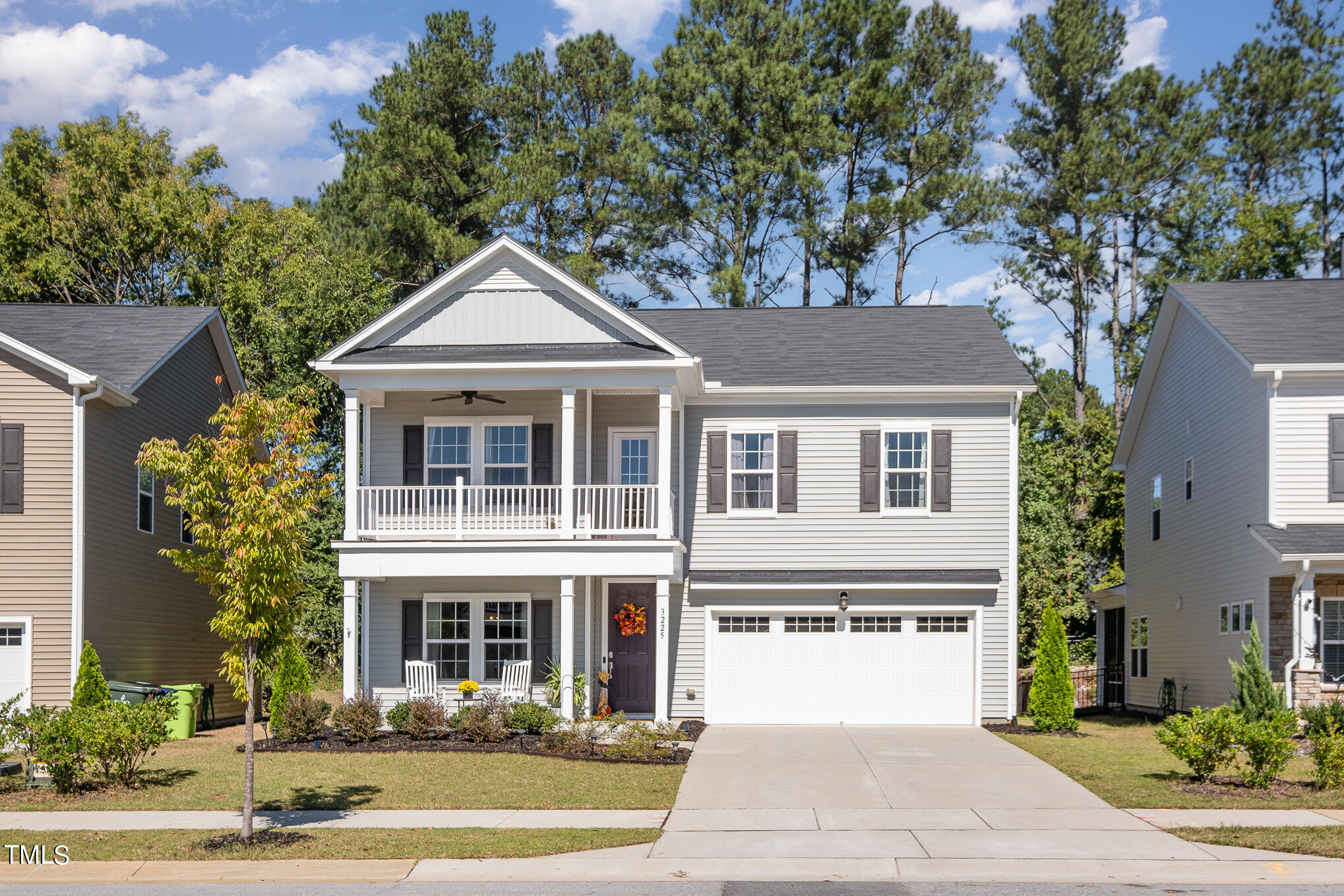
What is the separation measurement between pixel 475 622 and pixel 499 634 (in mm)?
456

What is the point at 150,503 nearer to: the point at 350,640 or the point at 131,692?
the point at 131,692

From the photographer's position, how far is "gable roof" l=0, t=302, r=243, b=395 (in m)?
21.2

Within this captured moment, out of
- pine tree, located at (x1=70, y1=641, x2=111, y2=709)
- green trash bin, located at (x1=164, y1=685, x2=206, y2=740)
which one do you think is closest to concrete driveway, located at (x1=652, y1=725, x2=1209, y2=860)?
green trash bin, located at (x1=164, y1=685, x2=206, y2=740)

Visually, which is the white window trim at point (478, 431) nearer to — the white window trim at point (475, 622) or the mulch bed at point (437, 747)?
the white window trim at point (475, 622)

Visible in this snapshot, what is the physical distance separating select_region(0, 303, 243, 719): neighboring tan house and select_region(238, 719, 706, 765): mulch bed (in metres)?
3.91

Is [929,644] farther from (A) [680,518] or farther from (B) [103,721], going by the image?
(B) [103,721]

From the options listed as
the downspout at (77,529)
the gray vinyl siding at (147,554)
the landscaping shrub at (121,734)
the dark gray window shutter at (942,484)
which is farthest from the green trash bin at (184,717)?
the dark gray window shutter at (942,484)

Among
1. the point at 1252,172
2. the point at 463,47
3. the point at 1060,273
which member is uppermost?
the point at 463,47

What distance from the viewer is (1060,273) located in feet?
134

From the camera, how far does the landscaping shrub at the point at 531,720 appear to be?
1836 centimetres

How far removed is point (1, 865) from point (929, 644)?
47.0ft

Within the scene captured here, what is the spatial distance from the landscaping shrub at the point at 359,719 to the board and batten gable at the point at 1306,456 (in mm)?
13983

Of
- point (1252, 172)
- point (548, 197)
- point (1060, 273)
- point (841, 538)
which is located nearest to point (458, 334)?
point (841, 538)

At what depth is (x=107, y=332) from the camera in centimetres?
2277
